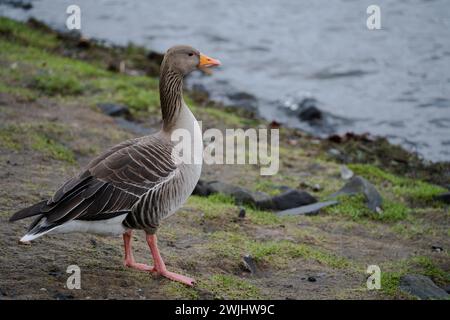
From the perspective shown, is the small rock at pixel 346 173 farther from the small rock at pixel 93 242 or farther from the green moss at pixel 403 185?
the small rock at pixel 93 242

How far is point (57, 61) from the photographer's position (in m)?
14.4

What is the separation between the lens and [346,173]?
1034 centimetres

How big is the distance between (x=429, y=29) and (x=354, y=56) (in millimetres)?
2602

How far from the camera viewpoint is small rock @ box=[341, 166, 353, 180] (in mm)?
10266

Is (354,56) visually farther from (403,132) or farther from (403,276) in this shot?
(403,276)

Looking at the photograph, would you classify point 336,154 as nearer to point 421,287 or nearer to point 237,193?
point 237,193

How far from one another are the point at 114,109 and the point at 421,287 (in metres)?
7.46

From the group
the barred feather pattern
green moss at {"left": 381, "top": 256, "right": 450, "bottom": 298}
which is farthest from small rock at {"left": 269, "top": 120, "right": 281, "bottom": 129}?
the barred feather pattern

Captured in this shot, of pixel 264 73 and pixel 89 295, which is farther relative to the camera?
pixel 264 73

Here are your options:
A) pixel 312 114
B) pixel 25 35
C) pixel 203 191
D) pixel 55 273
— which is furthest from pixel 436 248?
pixel 25 35

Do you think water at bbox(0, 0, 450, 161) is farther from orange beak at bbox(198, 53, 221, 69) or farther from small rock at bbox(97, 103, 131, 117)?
orange beak at bbox(198, 53, 221, 69)

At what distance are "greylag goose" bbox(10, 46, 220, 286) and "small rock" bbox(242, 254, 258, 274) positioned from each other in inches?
38.1
